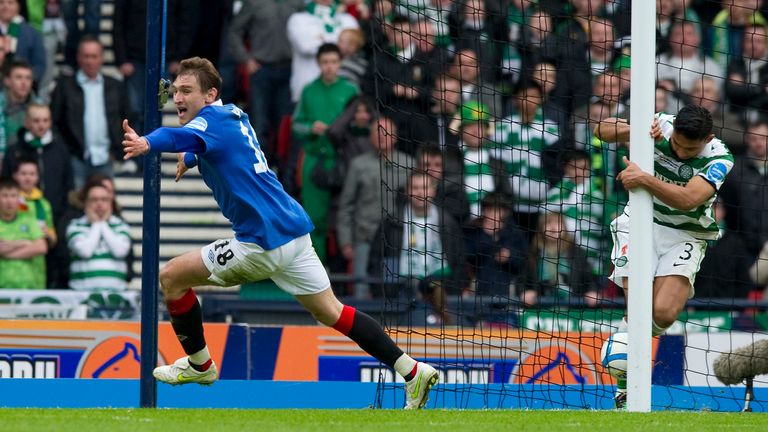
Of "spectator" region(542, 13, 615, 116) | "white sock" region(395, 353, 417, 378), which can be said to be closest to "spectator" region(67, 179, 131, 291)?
"spectator" region(542, 13, 615, 116)

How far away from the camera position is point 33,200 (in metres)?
14.1

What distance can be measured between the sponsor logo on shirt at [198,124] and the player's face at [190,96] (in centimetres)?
26

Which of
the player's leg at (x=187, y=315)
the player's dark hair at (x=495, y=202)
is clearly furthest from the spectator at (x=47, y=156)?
the player's leg at (x=187, y=315)

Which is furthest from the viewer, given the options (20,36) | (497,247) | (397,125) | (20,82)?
(20,36)

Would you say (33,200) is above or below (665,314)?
above

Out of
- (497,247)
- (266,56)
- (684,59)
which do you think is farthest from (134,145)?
(684,59)

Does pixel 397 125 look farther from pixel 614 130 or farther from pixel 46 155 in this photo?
pixel 614 130

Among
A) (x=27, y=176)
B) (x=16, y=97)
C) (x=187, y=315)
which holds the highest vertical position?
(x=16, y=97)

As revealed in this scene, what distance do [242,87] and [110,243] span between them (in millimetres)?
2867

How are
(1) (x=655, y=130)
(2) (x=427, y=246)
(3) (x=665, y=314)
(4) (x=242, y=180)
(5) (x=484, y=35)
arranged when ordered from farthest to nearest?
(2) (x=427, y=246) → (5) (x=484, y=35) → (3) (x=665, y=314) → (1) (x=655, y=130) → (4) (x=242, y=180)

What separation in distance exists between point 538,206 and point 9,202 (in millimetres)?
5334

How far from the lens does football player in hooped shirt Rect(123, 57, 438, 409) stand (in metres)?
8.47

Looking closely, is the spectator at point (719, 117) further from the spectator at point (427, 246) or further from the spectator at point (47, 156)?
the spectator at point (47, 156)

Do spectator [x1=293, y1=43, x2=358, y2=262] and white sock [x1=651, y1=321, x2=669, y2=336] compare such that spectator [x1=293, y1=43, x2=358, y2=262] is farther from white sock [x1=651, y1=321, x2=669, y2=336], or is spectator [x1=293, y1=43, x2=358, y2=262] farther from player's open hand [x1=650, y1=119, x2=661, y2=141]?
player's open hand [x1=650, y1=119, x2=661, y2=141]
